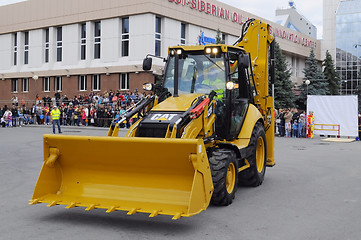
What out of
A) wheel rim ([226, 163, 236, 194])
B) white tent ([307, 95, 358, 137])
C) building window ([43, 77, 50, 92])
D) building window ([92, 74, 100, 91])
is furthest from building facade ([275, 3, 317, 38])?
wheel rim ([226, 163, 236, 194])

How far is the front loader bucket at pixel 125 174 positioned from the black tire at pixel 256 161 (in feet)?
8.78

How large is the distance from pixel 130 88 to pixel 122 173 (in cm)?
3345

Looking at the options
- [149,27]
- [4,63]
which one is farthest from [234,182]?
[4,63]

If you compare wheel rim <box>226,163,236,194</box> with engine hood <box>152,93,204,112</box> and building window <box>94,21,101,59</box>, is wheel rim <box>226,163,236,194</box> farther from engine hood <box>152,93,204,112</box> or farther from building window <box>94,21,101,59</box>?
building window <box>94,21,101,59</box>

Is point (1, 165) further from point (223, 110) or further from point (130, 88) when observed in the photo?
point (130, 88)

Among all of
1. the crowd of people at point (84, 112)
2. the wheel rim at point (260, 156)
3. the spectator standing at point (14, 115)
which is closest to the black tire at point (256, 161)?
the wheel rim at point (260, 156)

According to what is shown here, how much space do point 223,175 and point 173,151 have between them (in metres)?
1.06

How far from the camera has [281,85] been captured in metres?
45.6

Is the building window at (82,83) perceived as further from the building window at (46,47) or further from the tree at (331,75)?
the tree at (331,75)

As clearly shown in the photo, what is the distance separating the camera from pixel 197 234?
5.74 m

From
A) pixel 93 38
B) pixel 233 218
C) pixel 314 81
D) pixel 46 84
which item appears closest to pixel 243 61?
pixel 233 218

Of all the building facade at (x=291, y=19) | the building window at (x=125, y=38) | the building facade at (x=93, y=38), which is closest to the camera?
the building facade at (x=93, y=38)

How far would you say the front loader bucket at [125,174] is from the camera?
607 centimetres

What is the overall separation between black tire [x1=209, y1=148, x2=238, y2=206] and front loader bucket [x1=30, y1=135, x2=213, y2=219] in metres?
0.52
